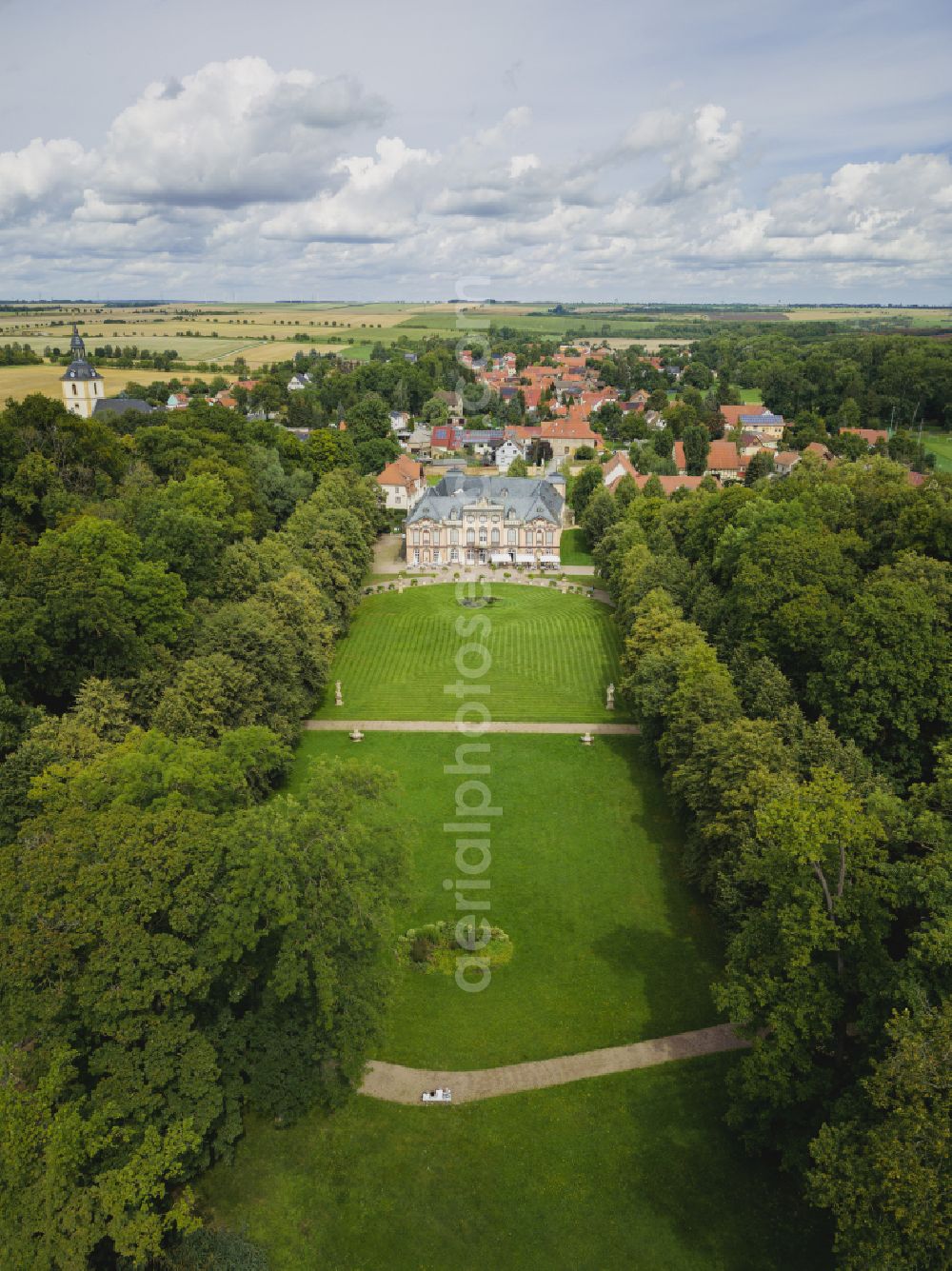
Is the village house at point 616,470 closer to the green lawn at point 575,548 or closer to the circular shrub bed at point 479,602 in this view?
the green lawn at point 575,548

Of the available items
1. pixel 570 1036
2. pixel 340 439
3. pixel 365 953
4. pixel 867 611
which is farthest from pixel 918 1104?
pixel 340 439

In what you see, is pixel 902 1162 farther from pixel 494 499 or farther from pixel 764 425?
pixel 764 425

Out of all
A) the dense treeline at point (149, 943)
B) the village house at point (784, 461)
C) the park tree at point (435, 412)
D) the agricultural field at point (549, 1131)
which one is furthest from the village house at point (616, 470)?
the dense treeline at point (149, 943)

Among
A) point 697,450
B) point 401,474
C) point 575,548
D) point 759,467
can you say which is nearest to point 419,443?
point 401,474

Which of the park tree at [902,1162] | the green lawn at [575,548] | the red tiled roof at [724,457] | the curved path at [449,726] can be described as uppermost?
the red tiled roof at [724,457]

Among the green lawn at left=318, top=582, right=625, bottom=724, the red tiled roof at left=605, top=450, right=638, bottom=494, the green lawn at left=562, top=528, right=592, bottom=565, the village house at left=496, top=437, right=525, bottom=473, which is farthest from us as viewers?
the village house at left=496, top=437, right=525, bottom=473

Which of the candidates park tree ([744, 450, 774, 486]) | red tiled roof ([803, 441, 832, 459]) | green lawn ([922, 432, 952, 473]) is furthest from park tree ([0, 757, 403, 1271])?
green lawn ([922, 432, 952, 473])

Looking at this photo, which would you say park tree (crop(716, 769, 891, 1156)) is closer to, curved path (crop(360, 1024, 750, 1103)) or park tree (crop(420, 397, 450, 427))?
curved path (crop(360, 1024, 750, 1103))
